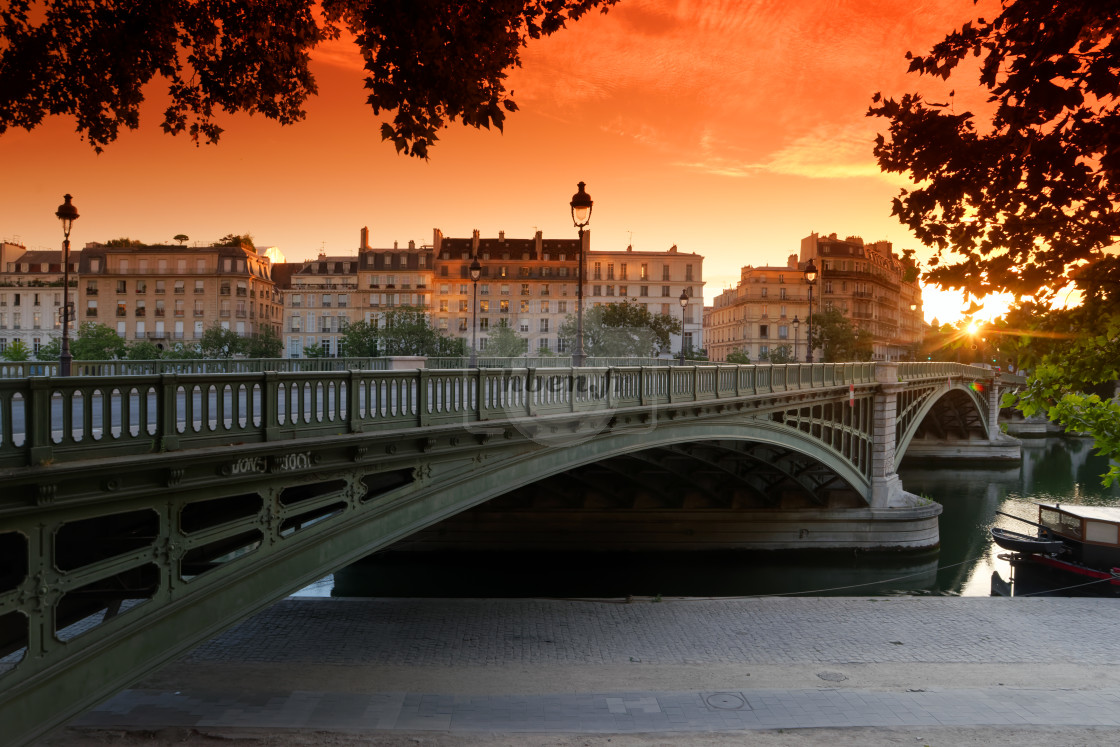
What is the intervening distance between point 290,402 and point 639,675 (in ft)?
27.3

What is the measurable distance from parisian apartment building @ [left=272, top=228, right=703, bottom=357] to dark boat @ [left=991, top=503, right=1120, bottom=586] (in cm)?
6360

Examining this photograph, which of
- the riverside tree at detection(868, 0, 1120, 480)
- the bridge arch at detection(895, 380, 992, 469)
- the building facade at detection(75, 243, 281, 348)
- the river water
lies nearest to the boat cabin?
the river water

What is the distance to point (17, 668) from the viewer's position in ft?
20.0

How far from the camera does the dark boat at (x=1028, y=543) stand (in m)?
25.2

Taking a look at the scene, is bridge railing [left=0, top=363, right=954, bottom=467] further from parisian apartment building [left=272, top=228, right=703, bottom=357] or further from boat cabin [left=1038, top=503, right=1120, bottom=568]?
parisian apartment building [left=272, top=228, right=703, bottom=357]

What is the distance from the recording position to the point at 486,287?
3583 inches

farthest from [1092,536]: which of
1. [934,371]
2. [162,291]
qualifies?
[162,291]

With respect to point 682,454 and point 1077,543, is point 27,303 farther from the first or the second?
point 1077,543

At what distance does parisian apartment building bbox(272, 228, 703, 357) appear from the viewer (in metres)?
90.0

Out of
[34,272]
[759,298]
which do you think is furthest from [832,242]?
[34,272]

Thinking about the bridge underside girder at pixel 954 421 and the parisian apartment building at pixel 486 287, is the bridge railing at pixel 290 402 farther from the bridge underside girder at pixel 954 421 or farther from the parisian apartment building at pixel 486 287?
the parisian apartment building at pixel 486 287

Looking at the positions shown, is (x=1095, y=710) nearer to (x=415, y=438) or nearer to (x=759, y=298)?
(x=415, y=438)

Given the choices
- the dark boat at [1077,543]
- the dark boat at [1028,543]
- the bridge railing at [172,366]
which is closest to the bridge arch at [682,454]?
the dark boat at [1028,543]

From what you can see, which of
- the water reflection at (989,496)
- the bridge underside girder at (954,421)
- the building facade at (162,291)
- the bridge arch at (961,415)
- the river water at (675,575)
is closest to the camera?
the river water at (675,575)
